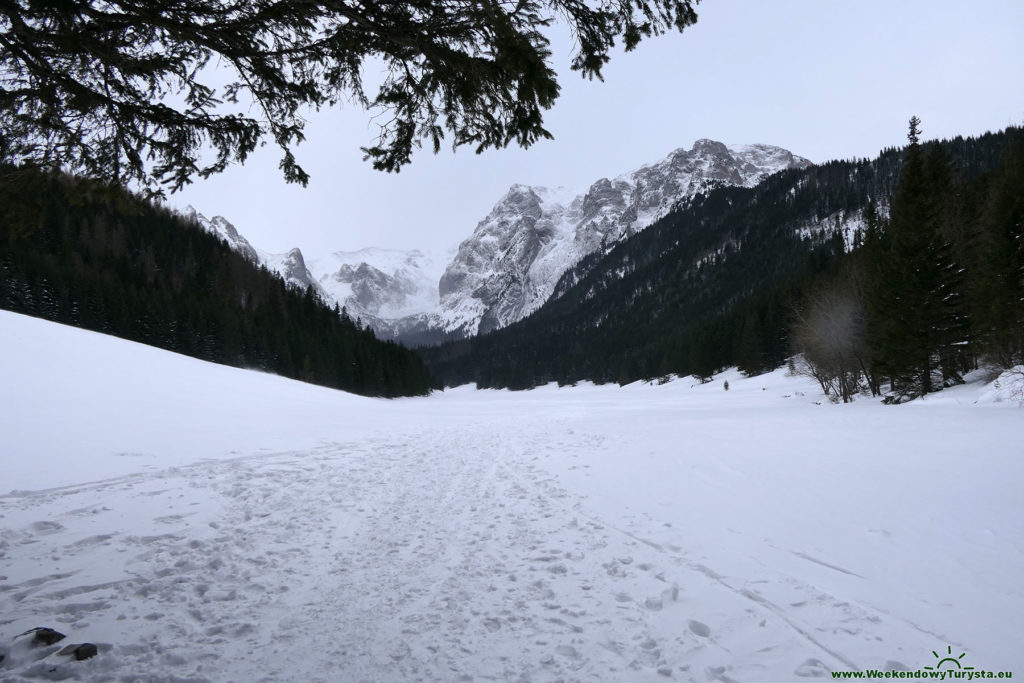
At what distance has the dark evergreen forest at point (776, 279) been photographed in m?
18.6

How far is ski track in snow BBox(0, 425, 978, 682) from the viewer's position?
2715 millimetres

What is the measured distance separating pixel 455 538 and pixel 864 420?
539 inches

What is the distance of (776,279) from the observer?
10138 centimetres

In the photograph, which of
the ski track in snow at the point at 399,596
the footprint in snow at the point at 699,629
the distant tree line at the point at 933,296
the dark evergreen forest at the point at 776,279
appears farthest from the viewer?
the dark evergreen forest at the point at 776,279

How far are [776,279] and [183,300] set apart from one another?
373 feet

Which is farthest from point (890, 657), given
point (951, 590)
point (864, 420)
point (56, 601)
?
point (864, 420)

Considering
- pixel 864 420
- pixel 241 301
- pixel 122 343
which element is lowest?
pixel 864 420

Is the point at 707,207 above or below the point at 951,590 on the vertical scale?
above

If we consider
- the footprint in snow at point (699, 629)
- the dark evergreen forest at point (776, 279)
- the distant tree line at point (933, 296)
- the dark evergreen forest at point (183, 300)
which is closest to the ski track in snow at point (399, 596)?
the footprint in snow at point (699, 629)

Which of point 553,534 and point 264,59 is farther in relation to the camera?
point 553,534

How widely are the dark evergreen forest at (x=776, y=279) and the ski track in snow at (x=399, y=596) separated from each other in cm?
2071

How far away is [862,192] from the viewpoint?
12519cm

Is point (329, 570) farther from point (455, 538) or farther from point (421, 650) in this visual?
point (421, 650)

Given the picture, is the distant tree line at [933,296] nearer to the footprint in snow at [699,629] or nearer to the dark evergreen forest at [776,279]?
the dark evergreen forest at [776,279]
